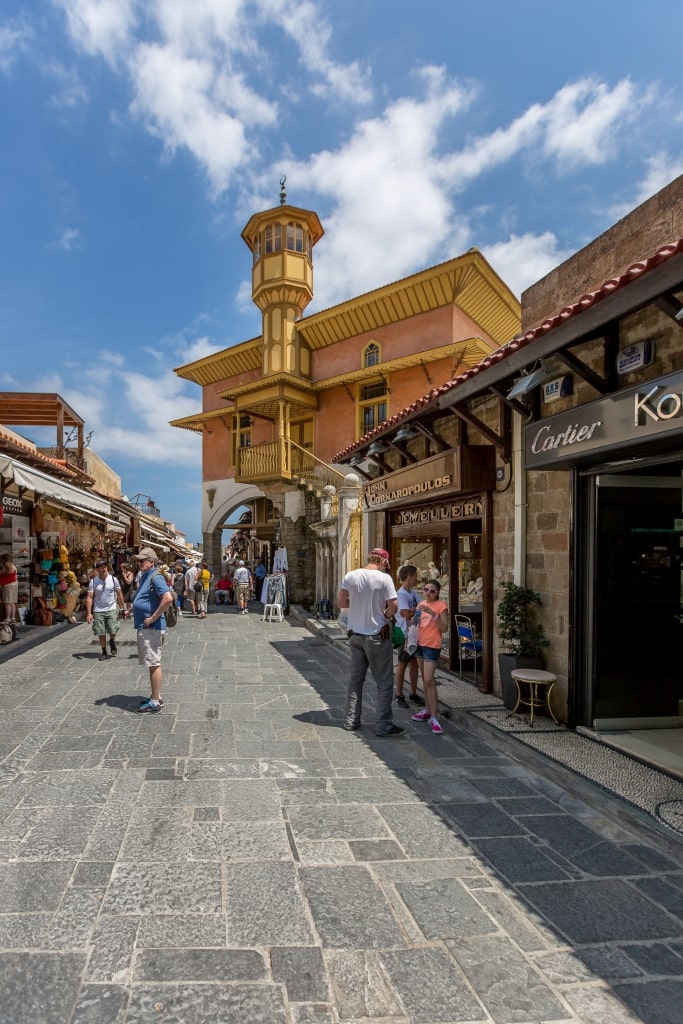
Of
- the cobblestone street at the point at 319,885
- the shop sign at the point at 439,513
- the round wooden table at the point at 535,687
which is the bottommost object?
the cobblestone street at the point at 319,885

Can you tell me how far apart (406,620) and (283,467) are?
12862mm

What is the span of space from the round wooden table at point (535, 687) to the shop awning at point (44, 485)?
7.10 metres

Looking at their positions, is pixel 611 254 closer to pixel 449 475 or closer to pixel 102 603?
pixel 449 475

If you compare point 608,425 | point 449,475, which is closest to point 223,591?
point 449,475

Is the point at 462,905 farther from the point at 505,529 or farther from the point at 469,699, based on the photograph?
the point at 505,529

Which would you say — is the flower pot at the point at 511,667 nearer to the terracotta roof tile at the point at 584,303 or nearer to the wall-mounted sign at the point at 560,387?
the wall-mounted sign at the point at 560,387

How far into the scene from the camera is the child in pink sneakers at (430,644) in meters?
5.44

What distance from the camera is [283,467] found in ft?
60.4

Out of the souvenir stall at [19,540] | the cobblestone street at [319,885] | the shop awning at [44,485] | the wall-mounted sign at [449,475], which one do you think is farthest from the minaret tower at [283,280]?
the cobblestone street at [319,885]

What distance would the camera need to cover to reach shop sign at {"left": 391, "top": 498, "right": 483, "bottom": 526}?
7.30 m

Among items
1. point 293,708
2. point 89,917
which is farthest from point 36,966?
point 293,708

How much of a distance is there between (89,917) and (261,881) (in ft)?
2.65

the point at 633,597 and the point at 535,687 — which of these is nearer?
the point at 633,597

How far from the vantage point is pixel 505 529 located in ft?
20.9
